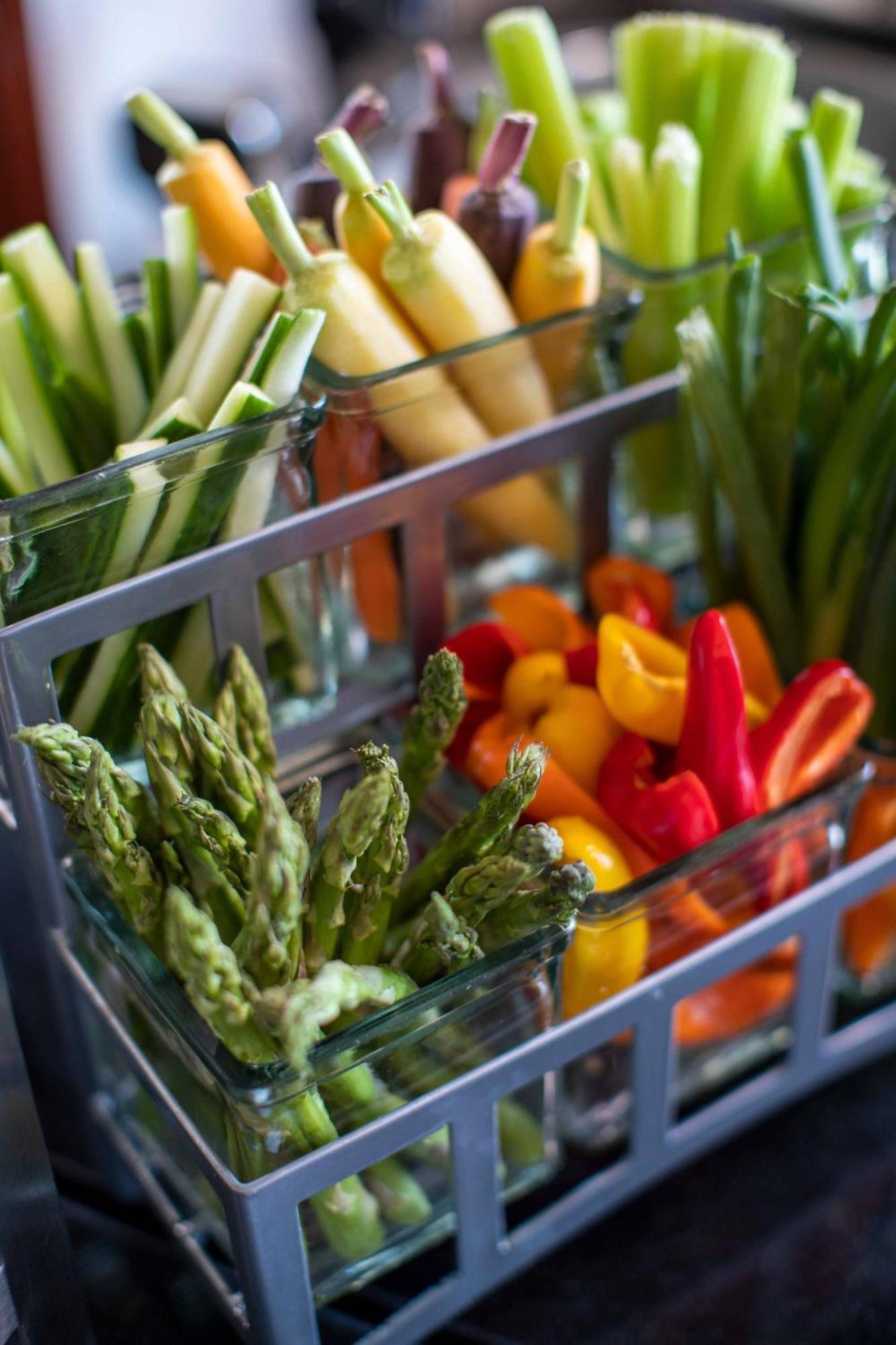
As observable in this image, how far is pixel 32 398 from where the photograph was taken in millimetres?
654

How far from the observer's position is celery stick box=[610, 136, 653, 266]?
0.78 metres

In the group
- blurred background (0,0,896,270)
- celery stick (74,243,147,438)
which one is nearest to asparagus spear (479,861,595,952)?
celery stick (74,243,147,438)

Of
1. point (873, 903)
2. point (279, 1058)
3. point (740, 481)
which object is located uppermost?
point (740, 481)

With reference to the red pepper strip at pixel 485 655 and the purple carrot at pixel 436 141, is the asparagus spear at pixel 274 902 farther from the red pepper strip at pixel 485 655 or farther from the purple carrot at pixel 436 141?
the purple carrot at pixel 436 141

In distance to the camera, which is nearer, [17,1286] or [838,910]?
[17,1286]

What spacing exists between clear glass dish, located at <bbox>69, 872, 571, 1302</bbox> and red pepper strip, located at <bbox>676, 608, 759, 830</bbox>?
0.39 feet

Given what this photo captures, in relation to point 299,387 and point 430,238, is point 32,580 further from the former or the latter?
point 430,238

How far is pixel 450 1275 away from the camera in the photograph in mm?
653

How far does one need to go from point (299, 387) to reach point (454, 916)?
257mm

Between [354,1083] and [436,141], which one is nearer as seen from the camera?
[354,1083]

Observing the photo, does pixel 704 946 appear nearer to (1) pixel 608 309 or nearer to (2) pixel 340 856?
(2) pixel 340 856

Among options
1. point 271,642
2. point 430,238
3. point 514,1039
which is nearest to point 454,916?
point 514,1039

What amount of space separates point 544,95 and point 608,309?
0.19m

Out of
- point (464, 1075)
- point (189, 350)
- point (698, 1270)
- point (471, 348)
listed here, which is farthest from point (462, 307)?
point (698, 1270)
